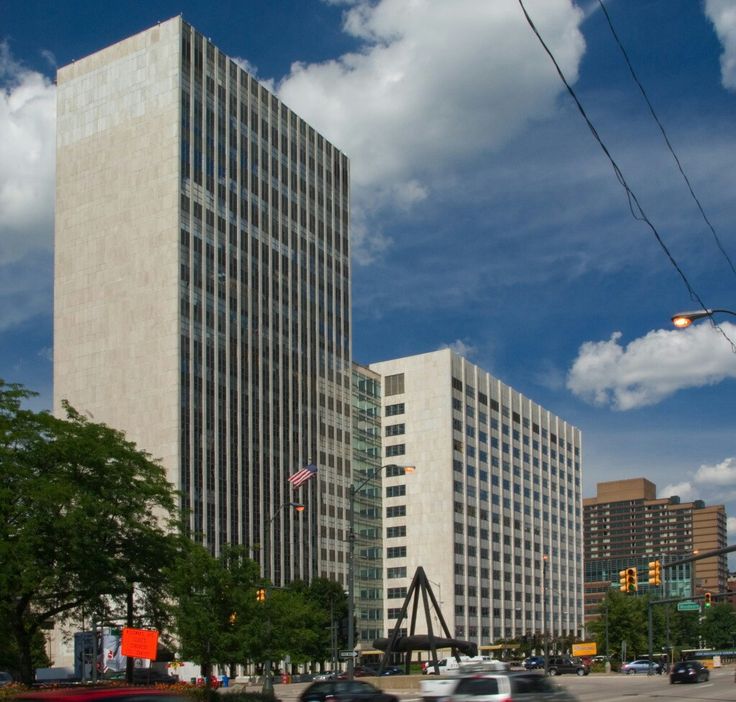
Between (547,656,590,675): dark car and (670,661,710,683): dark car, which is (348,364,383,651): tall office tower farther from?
(670,661,710,683): dark car

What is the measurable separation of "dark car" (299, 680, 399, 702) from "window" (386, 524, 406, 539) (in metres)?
111

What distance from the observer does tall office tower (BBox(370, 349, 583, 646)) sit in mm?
145750

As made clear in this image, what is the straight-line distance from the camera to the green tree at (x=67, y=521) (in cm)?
4391

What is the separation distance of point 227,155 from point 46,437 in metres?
75.8

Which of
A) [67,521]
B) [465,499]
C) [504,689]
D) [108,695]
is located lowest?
[504,689]

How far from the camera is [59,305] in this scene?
119 meters

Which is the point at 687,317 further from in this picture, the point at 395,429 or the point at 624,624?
the point at 395,429

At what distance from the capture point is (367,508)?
5768 inches

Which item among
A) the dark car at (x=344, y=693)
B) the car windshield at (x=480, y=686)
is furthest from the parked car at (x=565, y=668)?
the car windshield at (x=480, y=686)

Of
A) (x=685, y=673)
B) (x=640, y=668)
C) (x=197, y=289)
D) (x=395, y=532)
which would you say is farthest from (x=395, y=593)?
(x=685, y=673)

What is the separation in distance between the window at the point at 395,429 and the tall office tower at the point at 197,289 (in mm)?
20121

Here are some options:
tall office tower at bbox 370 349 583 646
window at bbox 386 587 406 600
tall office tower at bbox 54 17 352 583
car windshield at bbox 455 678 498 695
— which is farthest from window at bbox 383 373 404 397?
car windshield at bbox 455 678 498 695

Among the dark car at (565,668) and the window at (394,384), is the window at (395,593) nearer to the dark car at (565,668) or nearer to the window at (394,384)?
the window at (394,384)

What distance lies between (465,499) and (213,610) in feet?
362
